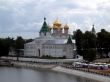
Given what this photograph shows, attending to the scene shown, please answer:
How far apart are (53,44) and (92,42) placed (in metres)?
8.85

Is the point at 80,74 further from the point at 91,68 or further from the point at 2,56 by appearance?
the point at 2,56

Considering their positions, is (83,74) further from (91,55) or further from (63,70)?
(91,55)

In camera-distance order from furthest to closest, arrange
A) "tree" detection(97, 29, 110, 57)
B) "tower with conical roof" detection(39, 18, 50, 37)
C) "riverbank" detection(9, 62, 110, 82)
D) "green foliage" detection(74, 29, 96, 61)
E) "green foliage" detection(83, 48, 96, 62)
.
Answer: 1. "tower with conical roof" detection(39, 18, 50, 37)
2. "tree" detection(97, 29, 110, 57)
3. "green foliage" detection(74, 29, 96, 61)
4. "green foliage" detection(83, 48, 96, 62)
5. "riverbank" detection(9, 62, 110, 82)

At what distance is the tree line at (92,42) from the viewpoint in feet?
258

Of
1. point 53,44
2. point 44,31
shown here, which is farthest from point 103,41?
point 44,31

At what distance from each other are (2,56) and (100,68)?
37449 mm

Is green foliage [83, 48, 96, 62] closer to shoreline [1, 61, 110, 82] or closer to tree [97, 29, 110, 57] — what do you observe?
shoreline [1, 61, 110, 82]

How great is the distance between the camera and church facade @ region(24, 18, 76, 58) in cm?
7962

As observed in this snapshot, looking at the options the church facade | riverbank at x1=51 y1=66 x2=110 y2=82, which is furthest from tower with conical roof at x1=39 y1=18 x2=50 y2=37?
riverbank at x1=51 y1=66 x2=110 y2=82

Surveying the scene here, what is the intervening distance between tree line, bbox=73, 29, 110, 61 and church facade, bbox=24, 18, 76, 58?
1.62 m

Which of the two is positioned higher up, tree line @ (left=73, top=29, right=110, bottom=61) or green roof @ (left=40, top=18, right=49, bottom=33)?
green roof @ (left=40, top=18, right=49, bottom=33)

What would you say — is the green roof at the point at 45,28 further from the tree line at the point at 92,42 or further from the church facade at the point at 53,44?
the tree line at the point at 92,42

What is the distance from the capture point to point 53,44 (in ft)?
276

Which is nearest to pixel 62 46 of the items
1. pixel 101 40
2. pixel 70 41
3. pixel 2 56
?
pixel 70 41
